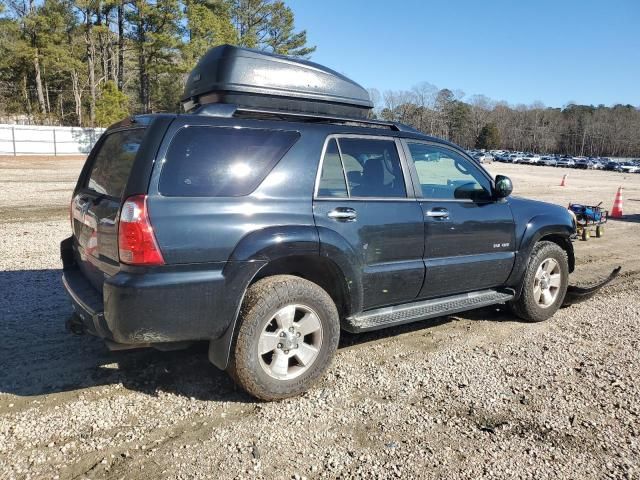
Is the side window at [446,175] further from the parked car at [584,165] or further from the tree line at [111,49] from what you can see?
the parked car at [584,165]

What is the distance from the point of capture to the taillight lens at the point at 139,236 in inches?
118

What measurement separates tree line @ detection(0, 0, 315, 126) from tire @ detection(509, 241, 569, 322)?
41.0 meters

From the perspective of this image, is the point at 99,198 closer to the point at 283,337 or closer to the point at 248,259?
the point at 248,259

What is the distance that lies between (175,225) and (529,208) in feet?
11.8

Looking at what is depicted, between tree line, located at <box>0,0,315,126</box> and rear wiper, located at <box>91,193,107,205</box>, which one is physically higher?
tree line, located at <box>0,0,315,126</box>

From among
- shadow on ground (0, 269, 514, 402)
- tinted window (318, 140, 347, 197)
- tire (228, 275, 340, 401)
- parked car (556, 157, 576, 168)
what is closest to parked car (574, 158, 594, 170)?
parked car (556, 157, 576, 168)

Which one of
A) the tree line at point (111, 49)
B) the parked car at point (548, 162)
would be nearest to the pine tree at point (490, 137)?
the parked car at point (548, 162)

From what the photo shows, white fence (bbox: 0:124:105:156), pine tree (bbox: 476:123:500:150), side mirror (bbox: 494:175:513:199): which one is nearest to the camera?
side mirror (bbox: 494:175:513:199)

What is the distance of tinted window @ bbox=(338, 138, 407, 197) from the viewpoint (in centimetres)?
393

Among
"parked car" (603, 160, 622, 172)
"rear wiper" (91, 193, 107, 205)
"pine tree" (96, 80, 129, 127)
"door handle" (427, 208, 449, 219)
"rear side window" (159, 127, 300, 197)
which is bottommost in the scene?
"parked car" (603, 160, 622, 172)

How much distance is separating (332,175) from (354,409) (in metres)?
1.64

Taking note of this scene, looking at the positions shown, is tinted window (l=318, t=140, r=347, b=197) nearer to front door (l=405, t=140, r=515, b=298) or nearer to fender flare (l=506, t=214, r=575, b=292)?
front door (l=405, t=140, r=515, b=298)

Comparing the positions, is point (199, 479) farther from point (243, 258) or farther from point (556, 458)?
point (556, 458)

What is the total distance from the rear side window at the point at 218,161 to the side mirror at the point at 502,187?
2210 mm
